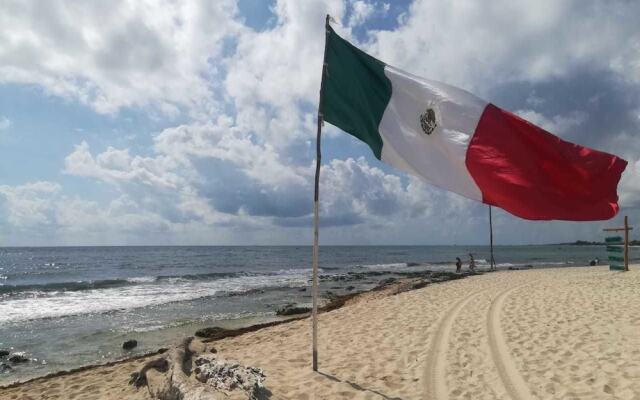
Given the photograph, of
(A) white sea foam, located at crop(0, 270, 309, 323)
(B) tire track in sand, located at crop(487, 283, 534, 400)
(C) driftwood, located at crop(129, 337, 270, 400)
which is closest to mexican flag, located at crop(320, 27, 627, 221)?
(B) tire track in sand, located at crop(487, 283, 534, 400)

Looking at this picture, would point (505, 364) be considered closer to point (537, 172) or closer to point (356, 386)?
point (356, 386)

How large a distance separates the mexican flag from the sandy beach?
2905 millimetres

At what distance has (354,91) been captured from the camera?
647 centimetres

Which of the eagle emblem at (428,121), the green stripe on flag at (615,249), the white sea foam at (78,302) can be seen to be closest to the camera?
the eagle emblem at (428,121)

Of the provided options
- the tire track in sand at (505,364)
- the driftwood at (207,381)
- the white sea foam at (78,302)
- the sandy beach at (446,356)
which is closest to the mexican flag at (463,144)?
the tire track in sand at (505,364)

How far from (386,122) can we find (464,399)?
4.10 meters

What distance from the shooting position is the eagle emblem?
6.10 m

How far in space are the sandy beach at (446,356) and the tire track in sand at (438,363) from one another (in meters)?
0.02

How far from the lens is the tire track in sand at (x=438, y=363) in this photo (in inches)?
253

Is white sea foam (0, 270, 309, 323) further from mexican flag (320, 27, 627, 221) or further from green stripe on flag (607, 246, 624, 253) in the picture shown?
green stripe on flag (607, 246, 624, 253)

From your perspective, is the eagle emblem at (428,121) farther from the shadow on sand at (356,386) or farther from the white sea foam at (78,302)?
the white sea foam at (78,302)

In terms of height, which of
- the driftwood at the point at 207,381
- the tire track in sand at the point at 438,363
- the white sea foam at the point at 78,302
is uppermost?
the driftwood at the point at 207,381

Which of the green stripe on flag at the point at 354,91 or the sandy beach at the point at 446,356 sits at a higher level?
the green stripe on flag at the point at 354,91

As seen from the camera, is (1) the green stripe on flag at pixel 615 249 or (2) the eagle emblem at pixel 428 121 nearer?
(2) the eagle emblem at pixel 428 121
